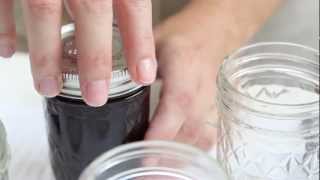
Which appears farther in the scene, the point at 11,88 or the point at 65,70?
the point at 11,88

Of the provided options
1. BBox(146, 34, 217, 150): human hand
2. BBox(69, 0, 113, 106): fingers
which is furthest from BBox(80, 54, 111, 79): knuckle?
BBox(146, 34, 217, 150): human hand

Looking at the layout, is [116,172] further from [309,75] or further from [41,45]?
[309,75]

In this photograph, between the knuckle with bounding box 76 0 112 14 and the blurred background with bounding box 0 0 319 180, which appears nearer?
the knuckle with bounding box 76 0 112 14

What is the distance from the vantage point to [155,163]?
0.43 metres

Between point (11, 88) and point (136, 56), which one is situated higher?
point (136, 56)

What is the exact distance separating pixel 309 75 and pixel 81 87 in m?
0.20

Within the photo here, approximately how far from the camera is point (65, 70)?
45 centimetres

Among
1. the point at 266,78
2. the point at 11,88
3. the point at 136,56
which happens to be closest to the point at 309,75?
the point at 266,78

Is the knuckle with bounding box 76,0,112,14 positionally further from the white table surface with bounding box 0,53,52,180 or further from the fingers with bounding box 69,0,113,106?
the white table surface with bounding box 0,53,52,180

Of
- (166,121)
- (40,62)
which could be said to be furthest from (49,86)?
(166,121)

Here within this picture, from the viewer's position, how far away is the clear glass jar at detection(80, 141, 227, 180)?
16.0 inches

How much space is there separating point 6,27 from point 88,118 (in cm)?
8

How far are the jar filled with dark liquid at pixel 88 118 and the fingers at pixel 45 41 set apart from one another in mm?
20

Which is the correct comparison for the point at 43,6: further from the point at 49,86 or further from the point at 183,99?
the point at 183,99
